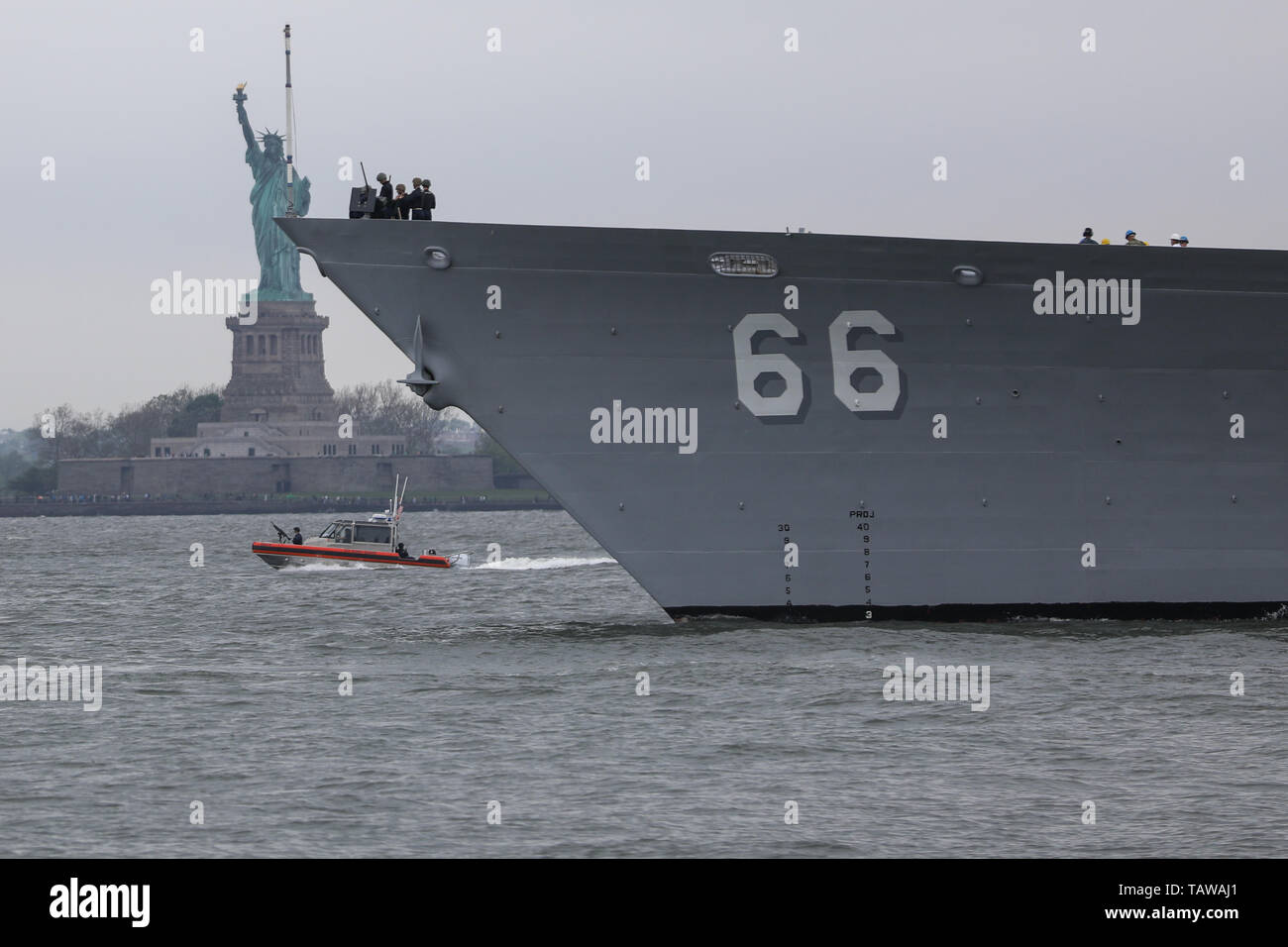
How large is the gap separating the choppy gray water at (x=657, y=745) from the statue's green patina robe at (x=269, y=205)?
136842 mm

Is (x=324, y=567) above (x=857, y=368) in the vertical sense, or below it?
below

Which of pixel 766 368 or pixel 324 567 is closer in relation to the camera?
pixel 766 368

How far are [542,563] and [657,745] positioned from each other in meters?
47.8

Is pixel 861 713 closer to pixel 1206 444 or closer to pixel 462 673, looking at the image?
pixel 462 673

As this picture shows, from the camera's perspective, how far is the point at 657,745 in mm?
18109

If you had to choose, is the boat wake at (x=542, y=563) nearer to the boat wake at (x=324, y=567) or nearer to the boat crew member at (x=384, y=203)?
the boat wake at (x=324, y=567)

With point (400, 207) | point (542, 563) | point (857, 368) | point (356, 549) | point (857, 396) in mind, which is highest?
point (400, 207)

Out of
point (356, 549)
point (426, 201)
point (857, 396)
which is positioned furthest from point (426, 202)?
point (356, 549)

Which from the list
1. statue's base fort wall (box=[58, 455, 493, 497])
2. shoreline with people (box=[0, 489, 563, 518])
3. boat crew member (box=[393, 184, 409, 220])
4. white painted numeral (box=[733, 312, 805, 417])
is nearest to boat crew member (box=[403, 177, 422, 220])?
boat crew member (box=[393, 184, 409, 220])

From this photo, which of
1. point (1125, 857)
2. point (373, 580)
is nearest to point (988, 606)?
point (1125, 857)

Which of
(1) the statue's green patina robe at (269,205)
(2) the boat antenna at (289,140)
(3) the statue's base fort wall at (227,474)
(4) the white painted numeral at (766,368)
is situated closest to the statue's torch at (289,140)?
(2) the boat antenna at (289,140)

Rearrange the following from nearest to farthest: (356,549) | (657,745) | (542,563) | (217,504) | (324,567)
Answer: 1. (657,745)
2. (356,549)
3. (324,567)
4. (542,563)
5. (217,504)

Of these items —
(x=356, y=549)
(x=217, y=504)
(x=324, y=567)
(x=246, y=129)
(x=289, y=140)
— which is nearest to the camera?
(x=289, y=140)

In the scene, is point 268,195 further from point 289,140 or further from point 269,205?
point 289,140
